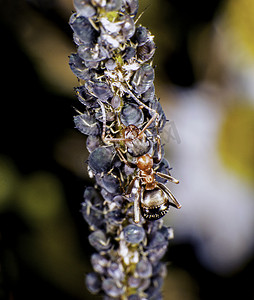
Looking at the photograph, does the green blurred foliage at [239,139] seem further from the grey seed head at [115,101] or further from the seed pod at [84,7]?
the seed pod at [84,7]

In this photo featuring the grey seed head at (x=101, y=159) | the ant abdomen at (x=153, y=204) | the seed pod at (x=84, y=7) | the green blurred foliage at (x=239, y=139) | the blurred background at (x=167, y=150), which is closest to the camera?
the seed pod at (x=84, y=7)

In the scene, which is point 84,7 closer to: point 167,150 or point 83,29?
point 83,29

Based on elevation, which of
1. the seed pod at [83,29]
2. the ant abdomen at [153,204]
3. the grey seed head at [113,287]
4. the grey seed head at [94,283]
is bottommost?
the grey seed head at [94,283]

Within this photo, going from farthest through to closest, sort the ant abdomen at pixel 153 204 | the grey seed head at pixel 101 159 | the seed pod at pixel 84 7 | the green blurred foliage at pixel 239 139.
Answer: the green blurred foliage at pixel 239 139, the ant abdomen at pixel 153 204, the grey seed head at pixel 101 159, the seed pod at pixel 84 7

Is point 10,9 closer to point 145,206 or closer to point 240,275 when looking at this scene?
point 145,206

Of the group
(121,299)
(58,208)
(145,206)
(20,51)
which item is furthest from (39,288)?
(20,51)

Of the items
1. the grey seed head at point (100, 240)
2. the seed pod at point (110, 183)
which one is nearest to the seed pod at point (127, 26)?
the seed pod at point (110, 183)

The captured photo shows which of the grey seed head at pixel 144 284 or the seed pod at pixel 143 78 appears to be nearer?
the seed pod at pixel 143 78
